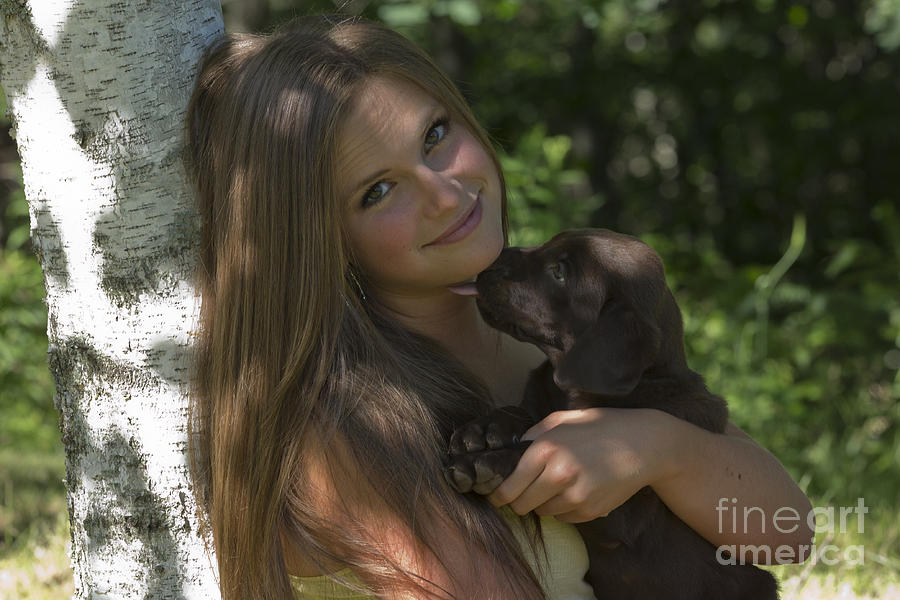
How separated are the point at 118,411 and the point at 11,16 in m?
0.97

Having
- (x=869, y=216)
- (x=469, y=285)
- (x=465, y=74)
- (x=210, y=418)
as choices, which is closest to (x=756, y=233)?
(x=869, y=216)

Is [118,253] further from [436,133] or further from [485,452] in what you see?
A: [485,452]

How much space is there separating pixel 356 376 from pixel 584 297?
0.69 meters

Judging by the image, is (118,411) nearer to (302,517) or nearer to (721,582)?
(302,517)

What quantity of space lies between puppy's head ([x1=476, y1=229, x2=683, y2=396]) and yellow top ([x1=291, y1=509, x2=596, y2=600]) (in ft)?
1.35

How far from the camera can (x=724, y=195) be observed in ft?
35.7

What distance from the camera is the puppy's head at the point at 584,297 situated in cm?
254

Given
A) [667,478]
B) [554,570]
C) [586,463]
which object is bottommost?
[554,570]

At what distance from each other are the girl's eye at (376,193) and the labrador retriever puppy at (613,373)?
0.42 metres

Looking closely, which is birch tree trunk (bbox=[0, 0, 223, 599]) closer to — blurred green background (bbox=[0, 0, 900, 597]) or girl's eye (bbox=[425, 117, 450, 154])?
girl's eye (bbox=[425, 117, 450, 154])

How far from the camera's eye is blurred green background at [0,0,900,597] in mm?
5293

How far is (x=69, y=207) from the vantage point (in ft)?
7.72

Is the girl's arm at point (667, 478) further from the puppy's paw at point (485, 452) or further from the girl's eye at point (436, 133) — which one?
the girl's eye at point (436, 133)

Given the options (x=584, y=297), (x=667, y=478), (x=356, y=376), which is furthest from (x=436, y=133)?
(x=667, y=478)
